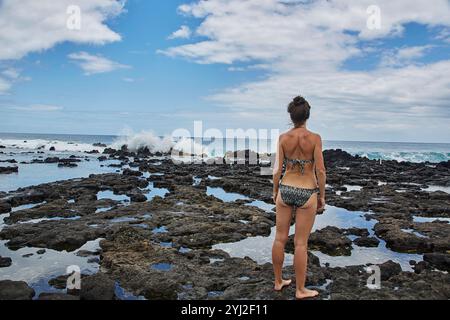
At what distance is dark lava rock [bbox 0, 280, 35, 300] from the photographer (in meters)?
6.32

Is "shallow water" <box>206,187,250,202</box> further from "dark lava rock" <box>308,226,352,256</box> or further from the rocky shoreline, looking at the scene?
"dark lava rock" <box>308,226,352,256</box>

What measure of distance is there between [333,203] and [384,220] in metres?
4.85

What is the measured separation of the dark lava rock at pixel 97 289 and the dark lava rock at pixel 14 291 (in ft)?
2.76

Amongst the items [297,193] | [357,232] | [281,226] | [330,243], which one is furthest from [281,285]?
[357,232]

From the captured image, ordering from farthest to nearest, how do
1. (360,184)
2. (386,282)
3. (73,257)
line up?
(360,184)
(73,257)
(386,282)

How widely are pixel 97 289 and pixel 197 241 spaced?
15.4 feet

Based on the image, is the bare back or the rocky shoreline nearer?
the bare back

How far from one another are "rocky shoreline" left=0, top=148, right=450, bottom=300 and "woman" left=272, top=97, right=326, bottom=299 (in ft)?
3.58

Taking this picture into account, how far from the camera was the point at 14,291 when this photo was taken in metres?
6.45

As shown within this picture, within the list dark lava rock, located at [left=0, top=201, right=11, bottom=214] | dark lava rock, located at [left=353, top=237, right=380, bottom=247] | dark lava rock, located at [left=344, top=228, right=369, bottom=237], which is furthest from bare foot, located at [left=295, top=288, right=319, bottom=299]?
dark lava rock, located at [left=0, top=201, right=11, bottom=214]

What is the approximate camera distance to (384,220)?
14.1 metres

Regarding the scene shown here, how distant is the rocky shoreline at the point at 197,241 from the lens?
275 inches
